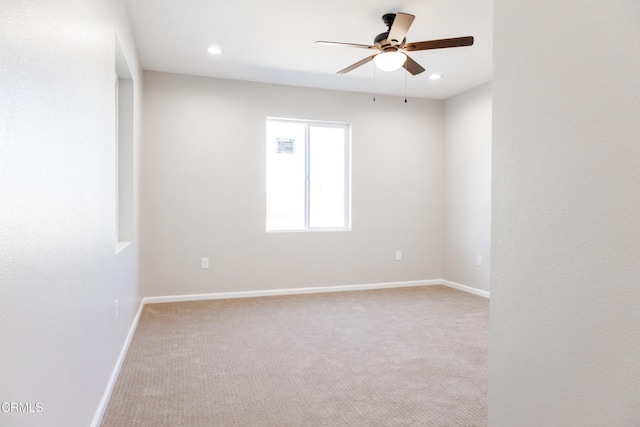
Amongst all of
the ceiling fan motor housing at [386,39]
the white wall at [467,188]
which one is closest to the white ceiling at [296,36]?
the ceiling fan motor housing at [386,39]

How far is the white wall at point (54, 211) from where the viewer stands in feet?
3.21

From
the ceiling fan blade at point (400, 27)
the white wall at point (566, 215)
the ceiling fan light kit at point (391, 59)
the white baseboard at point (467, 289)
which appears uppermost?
the ceiling fan blade at point (400, 27)

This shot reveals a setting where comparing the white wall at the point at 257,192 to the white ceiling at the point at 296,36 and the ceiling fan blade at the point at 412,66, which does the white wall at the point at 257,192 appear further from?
the ceiling fan blade at the point at 412,66

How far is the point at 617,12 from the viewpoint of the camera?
0.93 meters

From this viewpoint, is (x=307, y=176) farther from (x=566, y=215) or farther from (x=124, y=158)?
(x=566, y=215)

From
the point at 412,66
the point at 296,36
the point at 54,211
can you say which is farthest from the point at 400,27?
the point at 54,211

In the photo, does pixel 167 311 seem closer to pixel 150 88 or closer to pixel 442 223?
pixel 150 88

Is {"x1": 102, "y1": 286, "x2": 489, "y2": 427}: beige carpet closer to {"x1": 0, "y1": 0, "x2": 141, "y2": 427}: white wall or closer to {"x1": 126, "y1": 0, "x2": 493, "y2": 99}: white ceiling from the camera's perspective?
{"x1": 0, "y1": 0, "x2": 141, "y2": 427}: white wall

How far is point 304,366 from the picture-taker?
2725 mm

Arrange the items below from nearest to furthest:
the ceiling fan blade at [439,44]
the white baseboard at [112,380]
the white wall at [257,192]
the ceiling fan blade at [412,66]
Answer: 1. the white baseboard at [112,380]
2. the ceiling fan blade at [439,44]
3. the ceiling fan blade at [412,66]
4. the white wall at [257,192]

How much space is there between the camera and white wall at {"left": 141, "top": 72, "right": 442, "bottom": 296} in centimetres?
452

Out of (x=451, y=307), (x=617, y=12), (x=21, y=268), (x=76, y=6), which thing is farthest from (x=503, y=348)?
(x=451, y=307)

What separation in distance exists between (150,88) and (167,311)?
246 cm

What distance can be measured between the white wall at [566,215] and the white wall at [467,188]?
3667 millimetres
